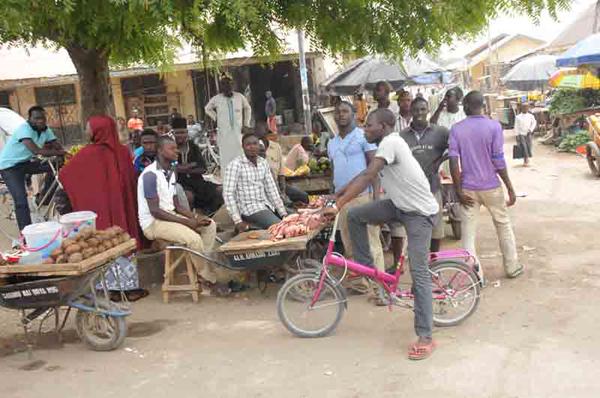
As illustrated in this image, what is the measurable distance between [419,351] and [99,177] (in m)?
4.07

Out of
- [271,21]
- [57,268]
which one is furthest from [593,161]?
[57,268]

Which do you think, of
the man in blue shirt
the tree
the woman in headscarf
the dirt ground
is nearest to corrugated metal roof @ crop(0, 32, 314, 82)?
the man in blue shirt

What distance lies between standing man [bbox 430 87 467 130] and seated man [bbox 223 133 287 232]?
2.65 m

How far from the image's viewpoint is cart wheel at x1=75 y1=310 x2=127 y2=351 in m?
5.44

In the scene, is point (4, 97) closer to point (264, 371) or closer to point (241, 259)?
point (241, 259)

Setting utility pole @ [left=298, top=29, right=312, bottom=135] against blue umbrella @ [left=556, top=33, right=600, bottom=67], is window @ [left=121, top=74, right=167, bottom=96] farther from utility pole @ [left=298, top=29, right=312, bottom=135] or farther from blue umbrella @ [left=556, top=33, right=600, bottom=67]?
blue umbrella @ [left=556, top=33, right=600, bottom=67]

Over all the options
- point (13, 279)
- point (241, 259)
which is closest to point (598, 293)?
point (241, 259)

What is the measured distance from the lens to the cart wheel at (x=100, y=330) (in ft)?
17.9

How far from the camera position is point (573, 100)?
730 inches

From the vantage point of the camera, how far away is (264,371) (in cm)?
483

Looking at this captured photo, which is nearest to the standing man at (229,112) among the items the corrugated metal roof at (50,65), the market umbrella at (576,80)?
the corrugated metal roof at (50,65)

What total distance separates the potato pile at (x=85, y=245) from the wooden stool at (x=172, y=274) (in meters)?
0.96

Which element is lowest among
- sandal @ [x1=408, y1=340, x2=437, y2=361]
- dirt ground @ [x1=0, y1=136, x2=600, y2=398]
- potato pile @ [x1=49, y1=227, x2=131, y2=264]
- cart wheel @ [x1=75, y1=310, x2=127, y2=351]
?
dirt ground @ [x1=0, y1=136, x2=600, y2=398]

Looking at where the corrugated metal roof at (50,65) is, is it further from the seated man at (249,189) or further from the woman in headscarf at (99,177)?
the seated man at (249,189)
